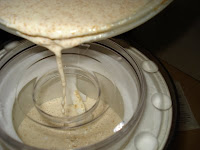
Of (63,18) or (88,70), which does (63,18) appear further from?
(88,70)

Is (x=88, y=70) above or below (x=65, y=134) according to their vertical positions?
above

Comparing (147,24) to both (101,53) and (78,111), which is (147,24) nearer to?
(101,53)

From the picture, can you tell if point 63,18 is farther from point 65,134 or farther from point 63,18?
point 65,134

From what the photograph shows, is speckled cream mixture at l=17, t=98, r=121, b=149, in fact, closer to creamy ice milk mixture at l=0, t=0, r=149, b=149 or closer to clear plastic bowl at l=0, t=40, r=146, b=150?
clear plastic bowl at l=0, t=40, r=146, b=150

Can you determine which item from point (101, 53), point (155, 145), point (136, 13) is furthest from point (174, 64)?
point (136, 13)

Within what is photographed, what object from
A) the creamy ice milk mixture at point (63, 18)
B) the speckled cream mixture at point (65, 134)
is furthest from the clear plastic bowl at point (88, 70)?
the creamy ice milk mixture at point (63, 18)

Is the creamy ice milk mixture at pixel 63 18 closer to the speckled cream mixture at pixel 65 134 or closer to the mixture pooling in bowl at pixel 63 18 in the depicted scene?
the mixture pooling in bowl at pixel 63 18

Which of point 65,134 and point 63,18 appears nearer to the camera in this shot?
point 63,18

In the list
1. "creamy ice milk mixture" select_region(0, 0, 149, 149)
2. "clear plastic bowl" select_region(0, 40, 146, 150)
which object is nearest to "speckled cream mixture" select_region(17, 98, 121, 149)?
"clear plastic bowl" select_region(0, 40, 146, 150)

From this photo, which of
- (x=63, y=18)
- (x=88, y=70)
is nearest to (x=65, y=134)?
(x=88, y=70)
